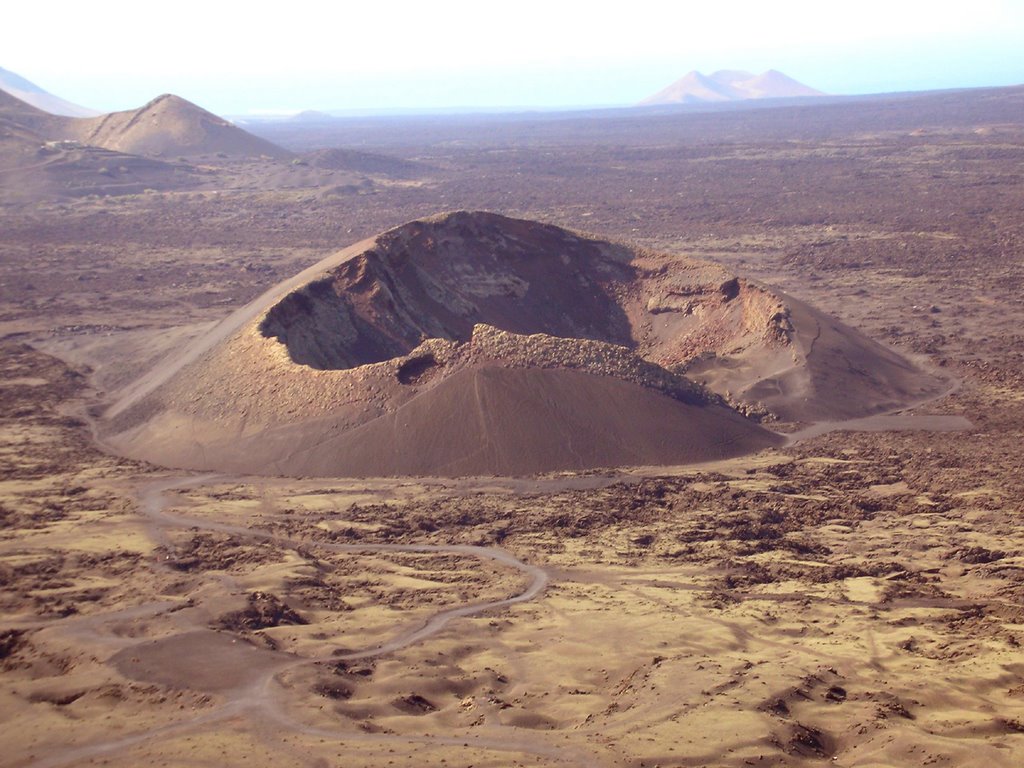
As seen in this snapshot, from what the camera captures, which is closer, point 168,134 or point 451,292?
point 451,292

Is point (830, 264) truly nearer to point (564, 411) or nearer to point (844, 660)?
point (564, 411)

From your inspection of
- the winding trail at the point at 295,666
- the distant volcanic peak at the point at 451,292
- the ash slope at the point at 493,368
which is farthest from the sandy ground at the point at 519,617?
the distant volcanic peak at the point at 451,292

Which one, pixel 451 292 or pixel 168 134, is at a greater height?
pixel 168 134

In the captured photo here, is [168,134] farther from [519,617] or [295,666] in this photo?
[295,666]

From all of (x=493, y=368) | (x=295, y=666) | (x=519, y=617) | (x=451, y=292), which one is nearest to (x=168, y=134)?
(x=451, y=292)

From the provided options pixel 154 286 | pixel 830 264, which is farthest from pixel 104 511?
pixel 830 264

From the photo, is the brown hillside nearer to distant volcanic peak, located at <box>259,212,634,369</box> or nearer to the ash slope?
distant volcanic peak, located at <box>259,212,634,369</box>

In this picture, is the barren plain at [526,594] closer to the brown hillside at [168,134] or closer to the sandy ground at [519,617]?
the sandy ground at [519,617]
